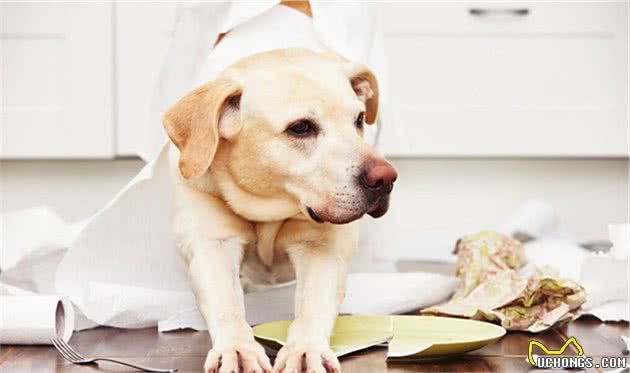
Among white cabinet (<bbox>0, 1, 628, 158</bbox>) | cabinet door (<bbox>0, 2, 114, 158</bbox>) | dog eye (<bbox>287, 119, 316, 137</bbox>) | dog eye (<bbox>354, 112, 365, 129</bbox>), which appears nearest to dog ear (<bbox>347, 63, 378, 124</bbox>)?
dog eye (<bbox>354, 112, 365, 129</bbox>)

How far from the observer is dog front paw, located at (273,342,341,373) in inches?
47.9

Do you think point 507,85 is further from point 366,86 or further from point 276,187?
point 276,187

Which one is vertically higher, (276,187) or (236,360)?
(276,187)

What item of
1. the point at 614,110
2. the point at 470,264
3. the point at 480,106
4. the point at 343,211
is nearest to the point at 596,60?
the point at 614,110

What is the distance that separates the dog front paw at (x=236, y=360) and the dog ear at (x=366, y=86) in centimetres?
57

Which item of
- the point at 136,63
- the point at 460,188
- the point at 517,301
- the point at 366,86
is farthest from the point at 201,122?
the point at 460,188

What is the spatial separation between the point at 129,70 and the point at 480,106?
1.12 meters

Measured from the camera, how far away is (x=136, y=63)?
2959mm

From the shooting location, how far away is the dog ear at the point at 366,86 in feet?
5.33

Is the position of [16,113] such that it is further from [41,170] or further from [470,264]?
[470,264]

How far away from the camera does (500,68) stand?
9.81 ft

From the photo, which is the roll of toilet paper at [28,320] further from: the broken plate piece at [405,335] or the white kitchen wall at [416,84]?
the white kitchen wall at [416,84]

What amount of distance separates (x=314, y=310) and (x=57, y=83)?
187 centimetres

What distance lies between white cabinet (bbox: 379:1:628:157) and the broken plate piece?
1.49m
